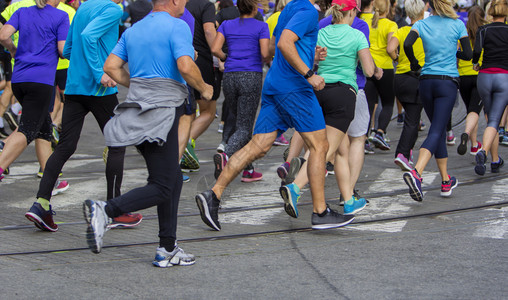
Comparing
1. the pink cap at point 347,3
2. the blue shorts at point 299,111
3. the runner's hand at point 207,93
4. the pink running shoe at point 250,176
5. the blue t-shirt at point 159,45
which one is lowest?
A: the pink running shoe at point 250,176

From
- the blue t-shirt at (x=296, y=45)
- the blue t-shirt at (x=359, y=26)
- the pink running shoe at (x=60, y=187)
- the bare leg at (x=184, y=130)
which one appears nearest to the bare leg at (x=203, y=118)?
the bare leg at (x=184, y=130)

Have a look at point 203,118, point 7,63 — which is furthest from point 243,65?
point 7,63

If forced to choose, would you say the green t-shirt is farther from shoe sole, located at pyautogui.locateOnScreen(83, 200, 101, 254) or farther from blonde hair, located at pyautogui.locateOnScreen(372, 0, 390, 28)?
blonde hair, located at pyautogui.locateOnScreen(372, 0, 390, 28)

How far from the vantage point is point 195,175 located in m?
8.83

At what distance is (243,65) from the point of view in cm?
827

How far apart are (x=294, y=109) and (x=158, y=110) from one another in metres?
1.36

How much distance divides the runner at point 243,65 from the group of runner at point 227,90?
0.01 m

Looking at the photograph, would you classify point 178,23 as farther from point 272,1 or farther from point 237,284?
point 272,1

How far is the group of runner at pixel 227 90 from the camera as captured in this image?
514 cm

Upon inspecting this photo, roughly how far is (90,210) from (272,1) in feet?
49.8

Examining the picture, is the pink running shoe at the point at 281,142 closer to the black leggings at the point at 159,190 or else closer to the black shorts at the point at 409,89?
the black shorts at the point at 409,89

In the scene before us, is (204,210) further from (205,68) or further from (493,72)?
(493,72)

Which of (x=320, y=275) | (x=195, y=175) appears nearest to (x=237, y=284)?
(x=320, y=275)

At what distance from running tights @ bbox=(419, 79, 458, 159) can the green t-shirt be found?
1.28 meters
